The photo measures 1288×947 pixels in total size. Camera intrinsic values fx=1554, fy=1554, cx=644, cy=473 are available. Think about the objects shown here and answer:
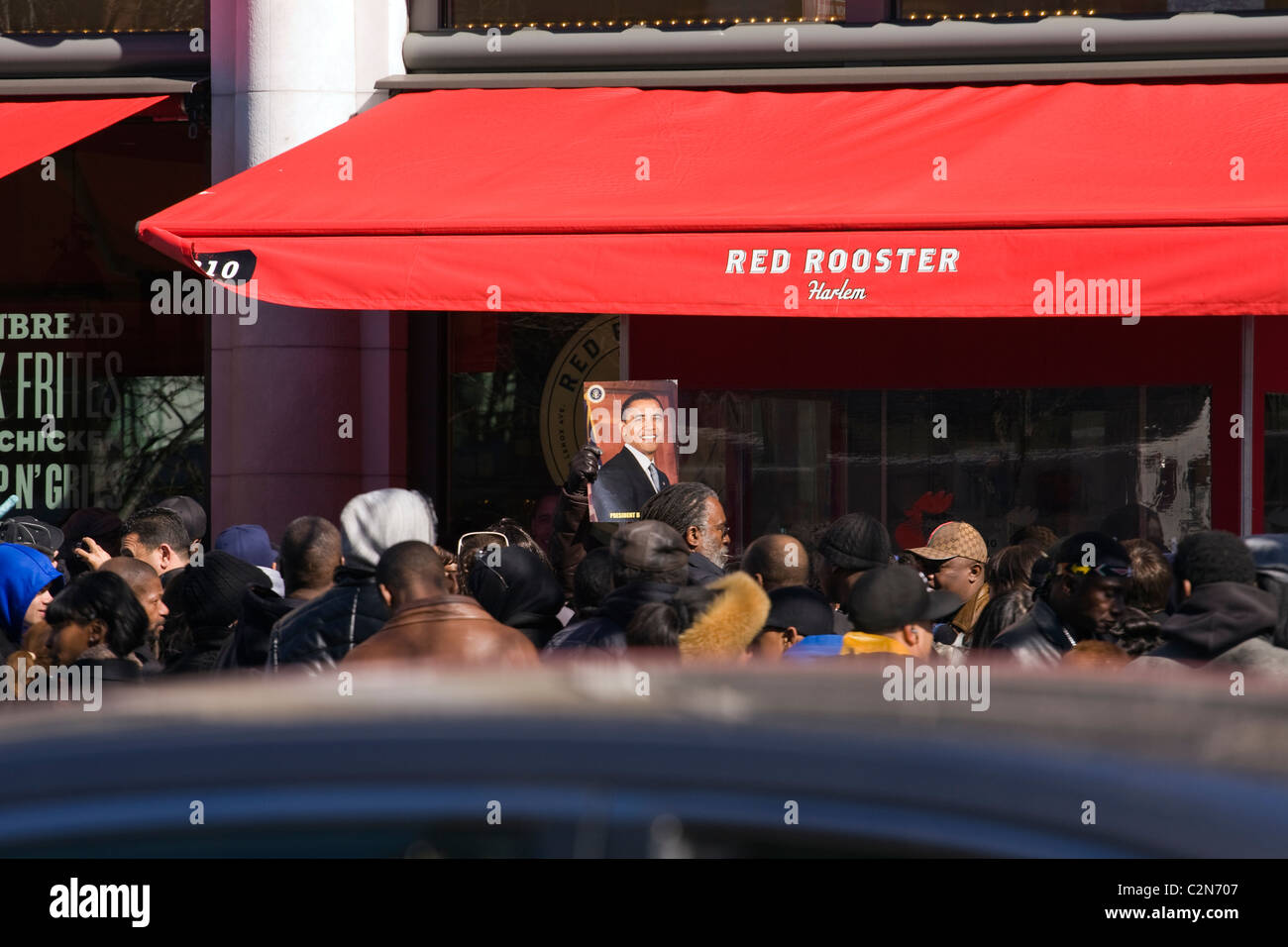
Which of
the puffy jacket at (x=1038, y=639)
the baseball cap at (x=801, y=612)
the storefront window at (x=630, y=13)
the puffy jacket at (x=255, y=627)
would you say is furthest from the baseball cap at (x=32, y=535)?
the puffy jacket at (x=1038, y=639)

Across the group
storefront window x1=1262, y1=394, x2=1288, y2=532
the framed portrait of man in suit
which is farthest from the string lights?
the framed portrait of man in suit

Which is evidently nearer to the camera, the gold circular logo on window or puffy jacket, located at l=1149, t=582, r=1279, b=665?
puffy jacket, located at l=1149, t=582, r=1279, b=665

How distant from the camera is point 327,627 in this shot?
14.0 ft

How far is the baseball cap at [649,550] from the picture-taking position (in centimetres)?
463

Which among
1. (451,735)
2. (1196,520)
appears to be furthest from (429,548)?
(1196,520)

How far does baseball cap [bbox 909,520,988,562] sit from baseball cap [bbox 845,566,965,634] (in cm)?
142

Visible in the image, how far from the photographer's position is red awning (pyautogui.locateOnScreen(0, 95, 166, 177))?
8273 millimetres

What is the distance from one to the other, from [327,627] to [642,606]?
866 millimetres

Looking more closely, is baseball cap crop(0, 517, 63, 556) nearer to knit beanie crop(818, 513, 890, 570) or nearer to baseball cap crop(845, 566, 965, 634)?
knit beanie crop(818, 513, 890, 570)

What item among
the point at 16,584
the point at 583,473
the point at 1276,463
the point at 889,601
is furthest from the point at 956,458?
the point at 16,584

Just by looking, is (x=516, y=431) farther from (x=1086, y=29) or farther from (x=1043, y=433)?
(x=1086, y=29)

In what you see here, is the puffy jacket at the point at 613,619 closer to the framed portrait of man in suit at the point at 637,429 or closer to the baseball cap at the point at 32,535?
the framed portrait of man in suit at the point at 637,429
